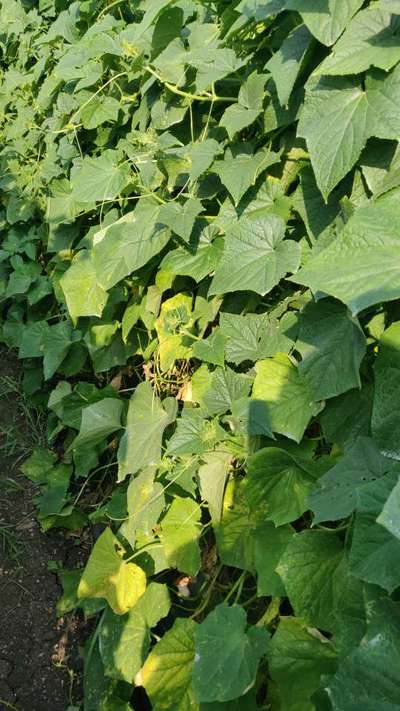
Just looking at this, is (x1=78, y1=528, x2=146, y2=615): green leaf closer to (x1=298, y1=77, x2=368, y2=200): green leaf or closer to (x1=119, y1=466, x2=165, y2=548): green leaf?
(x1=119, y1=466, x2=165, y2=548): green leaf

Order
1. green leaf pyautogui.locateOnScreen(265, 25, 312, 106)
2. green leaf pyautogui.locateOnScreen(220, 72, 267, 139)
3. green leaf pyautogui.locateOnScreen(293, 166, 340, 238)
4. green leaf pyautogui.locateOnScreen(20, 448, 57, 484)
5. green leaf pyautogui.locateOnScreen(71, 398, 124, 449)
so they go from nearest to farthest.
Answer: green leaf pyautogui.locateOnScreen(265, 25, 312, 106) → green leaf pyautogui.locateOnScreen(293, 166, 340, 238) → green leaf pyautogui.locateOnScreen(220, 72, 267, 139) → green leaf pyautogui.locateOnScreen(71, 398, 124, 449) → green leaf pyautogui.locateOnScreen(20, 448, 57, 484)

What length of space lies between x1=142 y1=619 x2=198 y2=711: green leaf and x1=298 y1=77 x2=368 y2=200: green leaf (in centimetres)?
118

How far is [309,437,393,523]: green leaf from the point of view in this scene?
4.45 ft

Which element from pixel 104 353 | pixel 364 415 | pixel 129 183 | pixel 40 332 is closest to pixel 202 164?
pixel 129 183

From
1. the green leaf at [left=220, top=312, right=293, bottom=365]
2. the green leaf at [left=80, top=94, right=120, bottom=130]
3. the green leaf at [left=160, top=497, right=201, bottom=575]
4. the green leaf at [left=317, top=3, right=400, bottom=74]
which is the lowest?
the green leaf at [left=160, top=497, right=201, bottom=575]

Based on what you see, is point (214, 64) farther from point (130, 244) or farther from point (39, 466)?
point (39, 466)

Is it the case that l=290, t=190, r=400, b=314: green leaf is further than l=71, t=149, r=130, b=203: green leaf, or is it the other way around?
l=71, t=149, r=130, b=203: green leaf

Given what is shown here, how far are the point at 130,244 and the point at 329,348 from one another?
0.94 m

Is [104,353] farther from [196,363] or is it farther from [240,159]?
[240,159]

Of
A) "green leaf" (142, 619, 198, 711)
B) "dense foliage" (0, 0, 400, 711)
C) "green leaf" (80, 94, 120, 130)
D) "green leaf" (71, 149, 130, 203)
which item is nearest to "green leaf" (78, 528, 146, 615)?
"dense foliage" (0, 0, 400, 711)

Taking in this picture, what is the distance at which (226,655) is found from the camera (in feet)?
5.44

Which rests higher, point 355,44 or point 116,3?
point 355,44

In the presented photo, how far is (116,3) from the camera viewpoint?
2.87 metres

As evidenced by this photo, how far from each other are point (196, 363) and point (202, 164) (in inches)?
28.3
